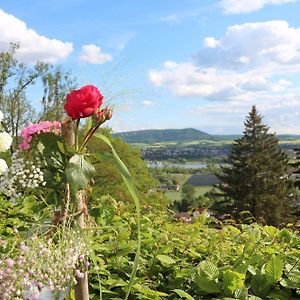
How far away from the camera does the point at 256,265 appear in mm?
2480

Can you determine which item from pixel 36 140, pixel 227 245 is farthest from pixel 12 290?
pixel 227 245

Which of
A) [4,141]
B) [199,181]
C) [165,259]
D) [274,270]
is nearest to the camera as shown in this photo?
[4,141]

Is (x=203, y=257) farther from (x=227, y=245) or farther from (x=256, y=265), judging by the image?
(x=256, y=265)

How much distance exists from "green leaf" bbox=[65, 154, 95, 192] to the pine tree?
36711mm

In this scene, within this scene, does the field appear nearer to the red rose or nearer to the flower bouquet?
the flower bouquet

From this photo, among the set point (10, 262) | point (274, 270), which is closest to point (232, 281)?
point (274, 270)

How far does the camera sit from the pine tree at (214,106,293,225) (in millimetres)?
39594

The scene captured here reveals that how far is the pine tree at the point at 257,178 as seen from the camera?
39.6 m

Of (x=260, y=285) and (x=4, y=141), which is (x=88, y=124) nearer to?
(x=4, y=141)

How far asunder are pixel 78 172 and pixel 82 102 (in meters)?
0.26

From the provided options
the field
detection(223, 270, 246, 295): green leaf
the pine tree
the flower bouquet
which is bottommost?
the field

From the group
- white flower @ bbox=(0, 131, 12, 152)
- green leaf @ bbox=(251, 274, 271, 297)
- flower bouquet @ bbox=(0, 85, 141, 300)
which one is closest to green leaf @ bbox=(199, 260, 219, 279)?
green leaf @ bbox=(251, 274, 271, 297)

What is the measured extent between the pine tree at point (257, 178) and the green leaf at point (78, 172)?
3671 centimetres

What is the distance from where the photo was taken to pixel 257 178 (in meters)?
41.1
